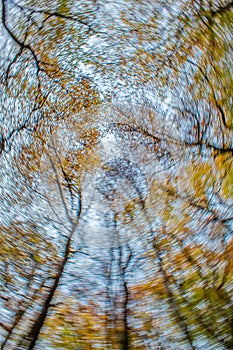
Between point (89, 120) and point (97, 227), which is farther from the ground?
point (89, 120)

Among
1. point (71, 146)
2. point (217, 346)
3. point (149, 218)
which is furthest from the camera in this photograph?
point (71, 146)

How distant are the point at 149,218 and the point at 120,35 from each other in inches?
22.2

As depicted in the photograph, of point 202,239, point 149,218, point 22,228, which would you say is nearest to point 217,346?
point 202,239

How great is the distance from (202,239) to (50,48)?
2.39 ft

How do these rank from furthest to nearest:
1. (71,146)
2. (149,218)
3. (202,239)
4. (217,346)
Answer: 1. (71,146)
2. (149,218)
3. (202,239)
4. (217,346)

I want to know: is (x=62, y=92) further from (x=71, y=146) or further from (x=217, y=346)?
(x=217, y=346)

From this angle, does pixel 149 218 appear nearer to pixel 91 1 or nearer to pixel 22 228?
pixel 22 228

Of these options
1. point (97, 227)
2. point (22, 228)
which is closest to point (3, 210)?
point (22, 228)

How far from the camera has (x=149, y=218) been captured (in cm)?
121

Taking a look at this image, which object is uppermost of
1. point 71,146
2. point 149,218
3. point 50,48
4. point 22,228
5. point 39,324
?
point 50,48

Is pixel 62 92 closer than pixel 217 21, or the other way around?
pixel 217 21

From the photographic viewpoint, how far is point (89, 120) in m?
1.37

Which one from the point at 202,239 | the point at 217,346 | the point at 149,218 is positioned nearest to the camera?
the point at 217,346

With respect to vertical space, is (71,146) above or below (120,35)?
below
